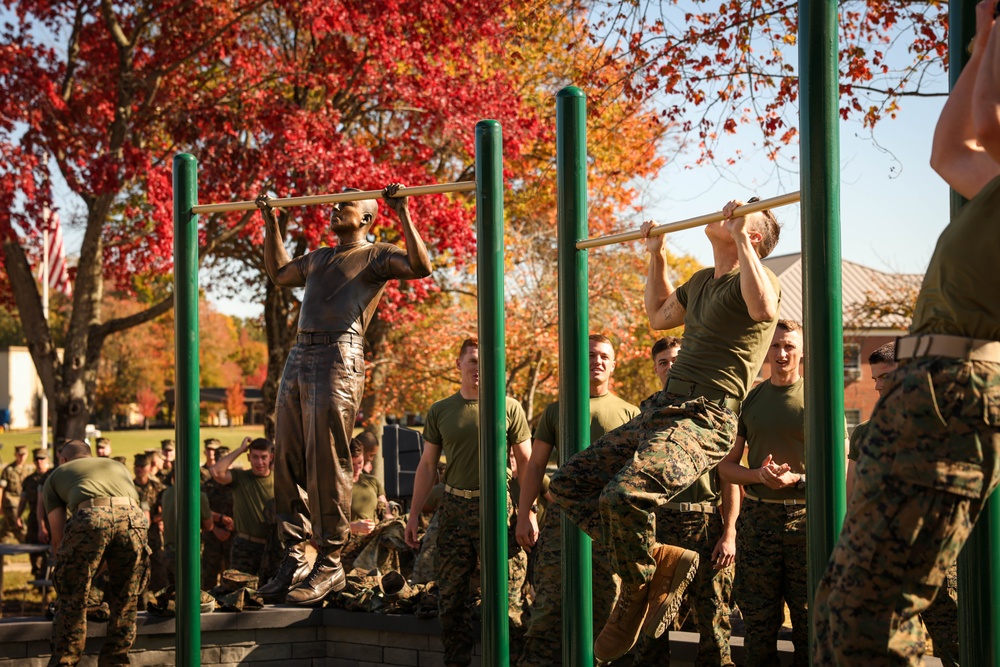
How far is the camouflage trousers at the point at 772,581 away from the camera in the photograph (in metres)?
5.73

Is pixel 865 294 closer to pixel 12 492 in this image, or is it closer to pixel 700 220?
pixel 12 492

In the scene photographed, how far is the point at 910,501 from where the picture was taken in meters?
2.80

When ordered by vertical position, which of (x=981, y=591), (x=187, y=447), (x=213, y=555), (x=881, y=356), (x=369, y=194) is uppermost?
(x=369, y=194)

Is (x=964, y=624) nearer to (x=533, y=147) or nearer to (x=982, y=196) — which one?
(x=982, y=196)

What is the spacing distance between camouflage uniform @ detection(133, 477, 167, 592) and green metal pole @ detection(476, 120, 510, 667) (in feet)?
17.3

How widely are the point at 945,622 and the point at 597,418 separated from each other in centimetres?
203

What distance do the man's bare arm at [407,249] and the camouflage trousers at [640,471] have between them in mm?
1279

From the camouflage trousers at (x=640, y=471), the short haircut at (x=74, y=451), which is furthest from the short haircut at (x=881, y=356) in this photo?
the short haircut at (x=74, y=451)

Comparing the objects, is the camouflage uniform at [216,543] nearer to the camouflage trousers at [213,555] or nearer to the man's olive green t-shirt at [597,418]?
the camouflage trousers at [213,555]

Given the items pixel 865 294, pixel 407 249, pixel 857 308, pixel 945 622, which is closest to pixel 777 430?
pixel 945 622

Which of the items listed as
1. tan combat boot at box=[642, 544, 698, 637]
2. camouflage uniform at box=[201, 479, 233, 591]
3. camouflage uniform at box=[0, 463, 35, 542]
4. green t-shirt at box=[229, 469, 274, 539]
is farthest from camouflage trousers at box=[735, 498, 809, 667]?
camouflage uniform at box=[0, 463, 35, 542]

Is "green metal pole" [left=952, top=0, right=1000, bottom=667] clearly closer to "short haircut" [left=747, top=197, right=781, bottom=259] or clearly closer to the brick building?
"short haircut" [left=747, top=197, right=781, bottom=259]

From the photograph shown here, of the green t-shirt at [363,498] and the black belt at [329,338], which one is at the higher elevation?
the black belt at [329,338]

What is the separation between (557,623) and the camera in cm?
622
